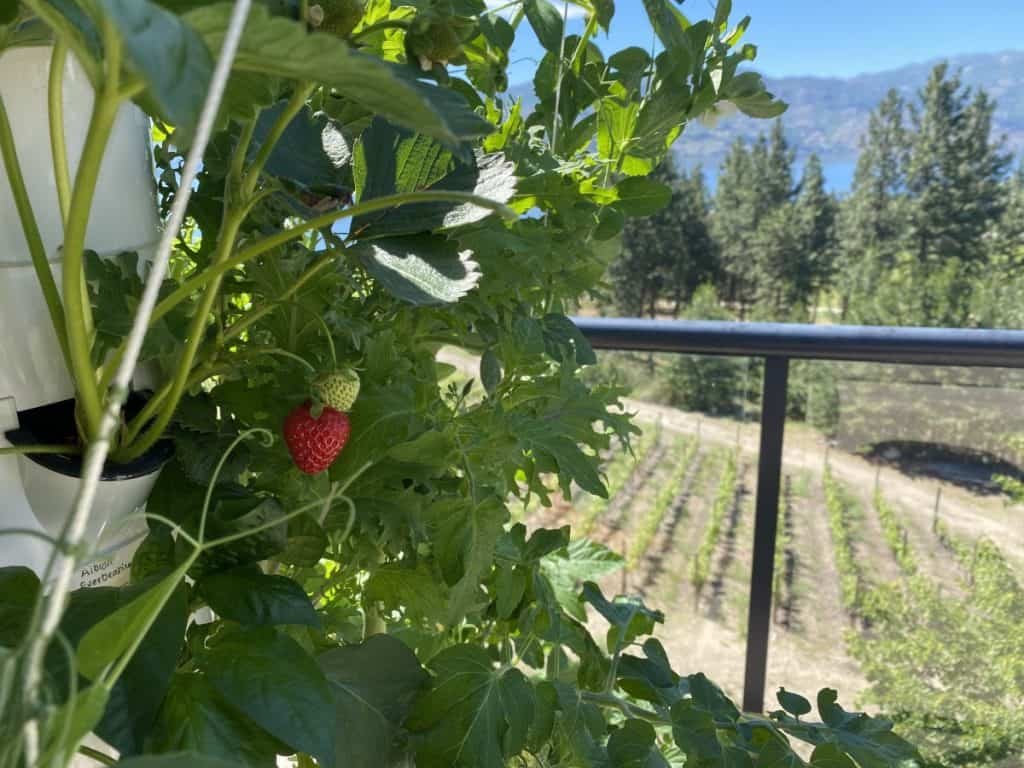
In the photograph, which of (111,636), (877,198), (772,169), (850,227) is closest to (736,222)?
(772,169)

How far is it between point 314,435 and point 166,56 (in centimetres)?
28

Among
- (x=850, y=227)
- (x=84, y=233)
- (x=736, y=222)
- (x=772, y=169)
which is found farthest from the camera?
(x=772, y=169)

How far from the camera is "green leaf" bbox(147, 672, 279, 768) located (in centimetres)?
36

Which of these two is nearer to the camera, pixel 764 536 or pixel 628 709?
pixel 628 709

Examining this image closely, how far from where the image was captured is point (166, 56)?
→ 195mm

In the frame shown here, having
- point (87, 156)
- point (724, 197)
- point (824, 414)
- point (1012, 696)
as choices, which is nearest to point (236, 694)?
point (87, 156)

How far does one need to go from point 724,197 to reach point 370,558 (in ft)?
43.2

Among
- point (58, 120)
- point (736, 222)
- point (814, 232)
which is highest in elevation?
point (736, 222)

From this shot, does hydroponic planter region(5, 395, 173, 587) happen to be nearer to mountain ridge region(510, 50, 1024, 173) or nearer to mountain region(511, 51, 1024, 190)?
mountain ridge region(510, 50, 1024, 173)

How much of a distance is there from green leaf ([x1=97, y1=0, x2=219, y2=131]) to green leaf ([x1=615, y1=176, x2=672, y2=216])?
0.44m

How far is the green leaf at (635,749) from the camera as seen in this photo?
0.48 m

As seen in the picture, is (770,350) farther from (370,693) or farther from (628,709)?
(370,693)

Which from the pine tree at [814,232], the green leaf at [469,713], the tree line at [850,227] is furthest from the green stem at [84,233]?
the pine tree at [814,232]

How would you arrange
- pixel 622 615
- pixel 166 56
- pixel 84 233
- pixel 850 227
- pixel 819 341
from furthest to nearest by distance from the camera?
1. pixel 850 227
2. pixel 819 341
3. pixel 622 615
4. pixel 84 233
5. pixel 166 56
